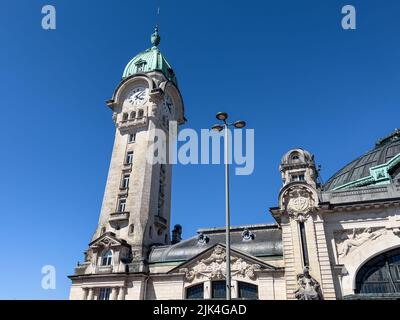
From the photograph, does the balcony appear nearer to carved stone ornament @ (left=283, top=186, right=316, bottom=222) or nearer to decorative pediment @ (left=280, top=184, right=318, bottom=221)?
decorative pediment @ (left=280, top=184, right=318, bottom=221)

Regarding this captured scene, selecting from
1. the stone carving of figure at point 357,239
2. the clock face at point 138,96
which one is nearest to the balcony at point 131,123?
the clock face at point 138,96

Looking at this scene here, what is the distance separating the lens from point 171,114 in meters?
62.4

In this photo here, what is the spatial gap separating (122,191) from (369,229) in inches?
1322

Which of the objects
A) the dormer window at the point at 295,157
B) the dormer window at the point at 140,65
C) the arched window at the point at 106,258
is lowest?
the arched window at the point at 106,258

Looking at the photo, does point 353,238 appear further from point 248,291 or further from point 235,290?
point 235,290

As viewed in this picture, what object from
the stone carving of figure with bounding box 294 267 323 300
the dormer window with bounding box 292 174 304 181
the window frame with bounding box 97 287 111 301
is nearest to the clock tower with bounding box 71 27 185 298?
the window frame with bounding box 97 287 111 301

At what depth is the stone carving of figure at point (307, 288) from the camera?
29.3m

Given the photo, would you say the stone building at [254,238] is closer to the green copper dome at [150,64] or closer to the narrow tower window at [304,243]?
the narrow tower window at [304,243]

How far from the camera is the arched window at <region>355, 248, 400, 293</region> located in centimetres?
2958

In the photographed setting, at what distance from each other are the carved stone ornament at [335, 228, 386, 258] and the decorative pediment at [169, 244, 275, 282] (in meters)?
7.21

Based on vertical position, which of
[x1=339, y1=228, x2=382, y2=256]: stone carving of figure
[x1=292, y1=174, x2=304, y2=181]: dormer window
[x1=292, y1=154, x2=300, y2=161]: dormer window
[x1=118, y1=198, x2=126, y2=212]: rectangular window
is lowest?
[x1=339, y1=228, x2=382, y2=256]: stone carving of figure

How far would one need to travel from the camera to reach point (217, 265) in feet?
123
